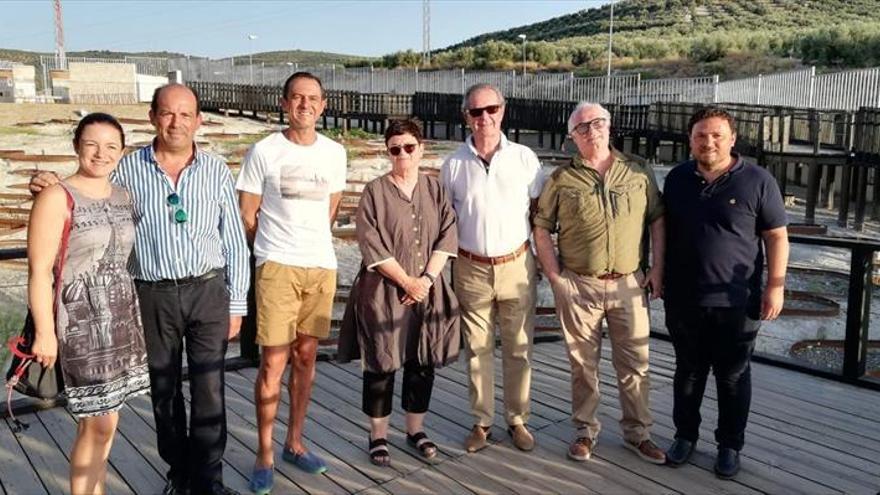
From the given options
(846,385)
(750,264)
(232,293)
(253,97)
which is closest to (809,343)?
(846,385)

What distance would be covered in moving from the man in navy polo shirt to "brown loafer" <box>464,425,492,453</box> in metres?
0.86

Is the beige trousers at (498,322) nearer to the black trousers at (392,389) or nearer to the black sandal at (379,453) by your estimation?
the black trousers at (392,389)

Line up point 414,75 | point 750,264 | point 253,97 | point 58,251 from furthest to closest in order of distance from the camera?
point 414,75
point 253,97
point 750,264
point 58,251

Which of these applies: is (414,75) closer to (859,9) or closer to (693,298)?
(693,298)

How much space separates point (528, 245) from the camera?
3695mm

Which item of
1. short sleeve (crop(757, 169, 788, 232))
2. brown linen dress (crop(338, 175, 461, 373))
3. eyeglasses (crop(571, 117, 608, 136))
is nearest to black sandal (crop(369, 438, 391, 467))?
brown linen dress (crop(338, 175, 461, 373))

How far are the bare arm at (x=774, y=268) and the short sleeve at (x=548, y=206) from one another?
0.90 m

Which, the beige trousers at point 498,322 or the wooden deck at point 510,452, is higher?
the beige trousers at point 498,322

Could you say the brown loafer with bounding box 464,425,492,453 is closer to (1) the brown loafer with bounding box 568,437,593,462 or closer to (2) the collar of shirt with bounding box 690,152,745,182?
(1) the brown loafer with bounding box 568,437,593,462

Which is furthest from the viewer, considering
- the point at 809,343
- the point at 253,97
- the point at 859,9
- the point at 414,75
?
the point at 859,9

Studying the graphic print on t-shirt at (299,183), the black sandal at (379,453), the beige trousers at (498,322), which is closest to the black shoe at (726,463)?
the beige trousers at (498,322)

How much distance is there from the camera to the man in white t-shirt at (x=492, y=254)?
3562mm

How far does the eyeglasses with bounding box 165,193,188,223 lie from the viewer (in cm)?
289

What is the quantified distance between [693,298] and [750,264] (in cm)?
28
